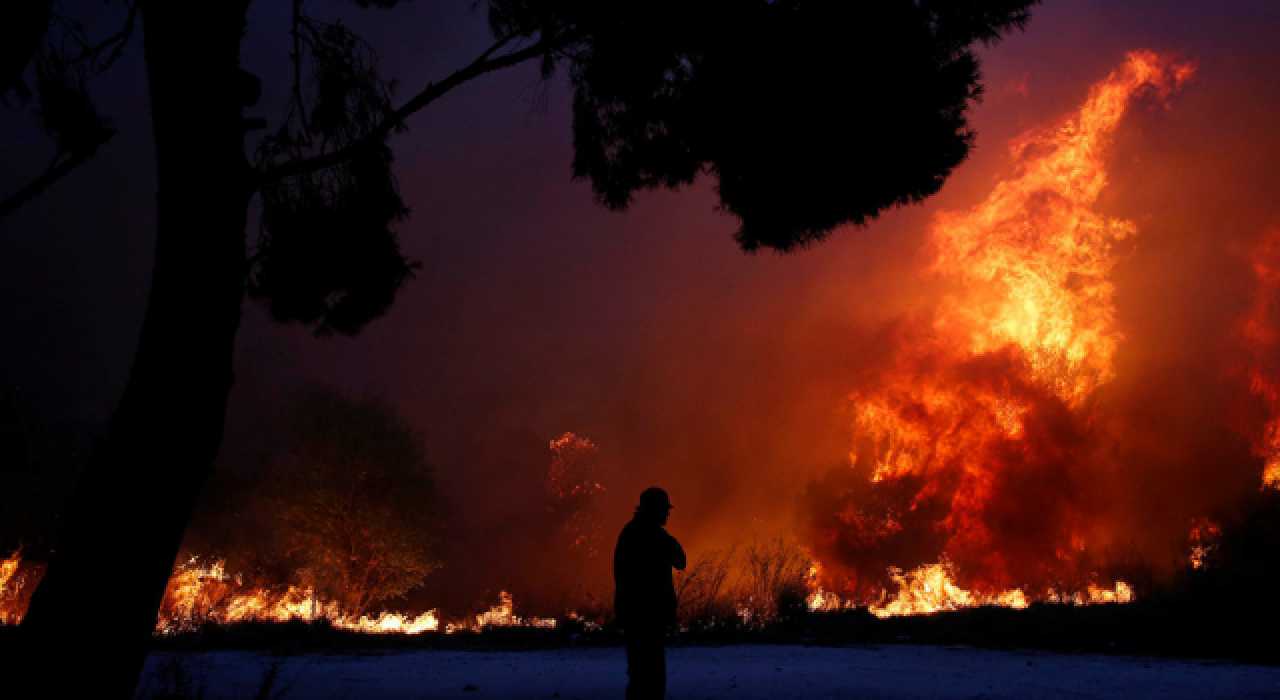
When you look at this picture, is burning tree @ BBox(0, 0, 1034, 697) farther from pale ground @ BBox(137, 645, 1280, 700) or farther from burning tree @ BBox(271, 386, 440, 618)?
burning tree @ BBox(271, 386, 440, 618)

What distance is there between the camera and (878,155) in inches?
253

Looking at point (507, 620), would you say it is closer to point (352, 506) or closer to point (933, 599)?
point (933, 599)

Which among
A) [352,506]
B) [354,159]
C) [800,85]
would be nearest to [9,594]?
[352,506]

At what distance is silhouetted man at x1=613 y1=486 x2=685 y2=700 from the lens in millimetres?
5242

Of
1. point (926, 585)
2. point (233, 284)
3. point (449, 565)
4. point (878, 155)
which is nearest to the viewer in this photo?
point (233, 284)

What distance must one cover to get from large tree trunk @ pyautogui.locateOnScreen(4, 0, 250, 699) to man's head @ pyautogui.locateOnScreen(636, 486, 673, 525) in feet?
10.0

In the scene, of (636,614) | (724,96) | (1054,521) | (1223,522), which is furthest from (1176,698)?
(1054,521)

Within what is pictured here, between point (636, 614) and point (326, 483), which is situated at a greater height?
point (326, 483)

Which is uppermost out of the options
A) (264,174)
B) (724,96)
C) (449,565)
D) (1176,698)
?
(449,565)

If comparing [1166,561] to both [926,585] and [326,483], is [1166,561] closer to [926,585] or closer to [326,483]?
[926,585]

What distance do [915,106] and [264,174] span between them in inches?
213

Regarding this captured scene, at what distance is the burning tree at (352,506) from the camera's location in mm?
28219

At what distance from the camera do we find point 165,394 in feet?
13.5

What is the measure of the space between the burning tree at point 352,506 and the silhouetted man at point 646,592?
82.6ft
